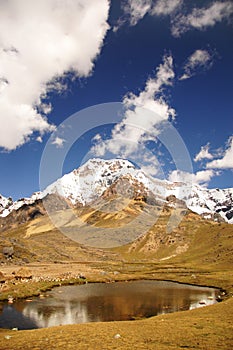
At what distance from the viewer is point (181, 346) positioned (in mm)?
26016

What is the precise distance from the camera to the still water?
48625mm

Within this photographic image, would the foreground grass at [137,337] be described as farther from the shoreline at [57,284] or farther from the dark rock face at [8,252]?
the dark rock face at [8,252]

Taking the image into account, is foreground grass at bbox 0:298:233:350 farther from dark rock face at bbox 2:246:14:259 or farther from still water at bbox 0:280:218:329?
dark rock face at bbox 2:246:14:259

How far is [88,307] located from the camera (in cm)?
5988

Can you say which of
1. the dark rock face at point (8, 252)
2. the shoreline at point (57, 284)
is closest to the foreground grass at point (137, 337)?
the shoreline at point (57, 284)

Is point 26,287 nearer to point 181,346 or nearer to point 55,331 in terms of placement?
point 55,331

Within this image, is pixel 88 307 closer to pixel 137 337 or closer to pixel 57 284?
pixel 137 337

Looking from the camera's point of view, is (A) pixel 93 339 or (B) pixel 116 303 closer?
(A) pixel 93 339

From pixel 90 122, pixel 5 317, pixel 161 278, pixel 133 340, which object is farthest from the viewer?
pixel 161 278

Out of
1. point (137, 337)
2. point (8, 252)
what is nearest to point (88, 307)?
point (137, 337)

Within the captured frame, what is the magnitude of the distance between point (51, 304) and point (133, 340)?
3725 cm

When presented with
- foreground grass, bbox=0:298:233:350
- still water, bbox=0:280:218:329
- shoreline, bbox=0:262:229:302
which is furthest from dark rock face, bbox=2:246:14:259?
foreground grass, bbox=0:298:233:350

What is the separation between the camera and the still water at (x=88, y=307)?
4862cm

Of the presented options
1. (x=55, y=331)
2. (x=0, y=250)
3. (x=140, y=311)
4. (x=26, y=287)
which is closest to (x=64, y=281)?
(x=26, y=287)
